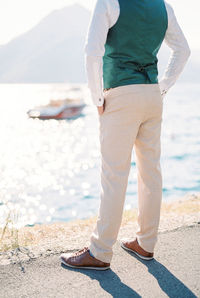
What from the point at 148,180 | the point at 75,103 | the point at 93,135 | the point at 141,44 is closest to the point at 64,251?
the point at 148,180

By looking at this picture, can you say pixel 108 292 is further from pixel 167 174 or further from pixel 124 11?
pixel 167 174

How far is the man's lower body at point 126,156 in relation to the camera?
8.55ft

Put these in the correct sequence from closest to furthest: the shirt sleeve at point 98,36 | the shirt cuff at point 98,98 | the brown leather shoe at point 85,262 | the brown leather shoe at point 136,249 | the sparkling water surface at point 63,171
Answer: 1. the shirt sleeve at point 98,36
2. the shirt cuff at point 98,98
3. the brown leather shoe at point 85,262
4. the brown leather shoe at point 136,249
5. the sparkling water surface at point 63,171

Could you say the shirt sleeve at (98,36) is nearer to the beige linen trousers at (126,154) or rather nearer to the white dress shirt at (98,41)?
the white dress shirt at (98,41)

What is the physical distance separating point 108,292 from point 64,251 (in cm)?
70

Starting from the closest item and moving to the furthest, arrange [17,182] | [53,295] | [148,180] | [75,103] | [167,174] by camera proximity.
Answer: [53,295] → [148,180] → [17,182] → [167,174] → [75,103]

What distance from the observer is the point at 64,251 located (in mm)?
3094

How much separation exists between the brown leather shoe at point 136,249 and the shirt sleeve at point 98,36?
1332 millimetres

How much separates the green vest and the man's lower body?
8 centimetres

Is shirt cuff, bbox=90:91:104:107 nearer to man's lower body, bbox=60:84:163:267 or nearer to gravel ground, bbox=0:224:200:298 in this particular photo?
man's lower body, bbox=60:84:163:267

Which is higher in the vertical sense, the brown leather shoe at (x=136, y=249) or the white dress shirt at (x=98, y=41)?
the white dress shirt at (x=98, y=41)

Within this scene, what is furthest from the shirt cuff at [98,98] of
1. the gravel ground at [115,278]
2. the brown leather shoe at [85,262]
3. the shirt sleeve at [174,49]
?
the gravel ground at [115,278]

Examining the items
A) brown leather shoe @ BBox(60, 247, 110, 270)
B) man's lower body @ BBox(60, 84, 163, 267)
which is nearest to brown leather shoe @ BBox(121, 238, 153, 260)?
man's lower body @ BBox(60, 84, 163, 267)

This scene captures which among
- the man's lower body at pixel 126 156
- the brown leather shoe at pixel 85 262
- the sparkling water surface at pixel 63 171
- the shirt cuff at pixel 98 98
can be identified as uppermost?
the shirt cuff at pixel 98 98
